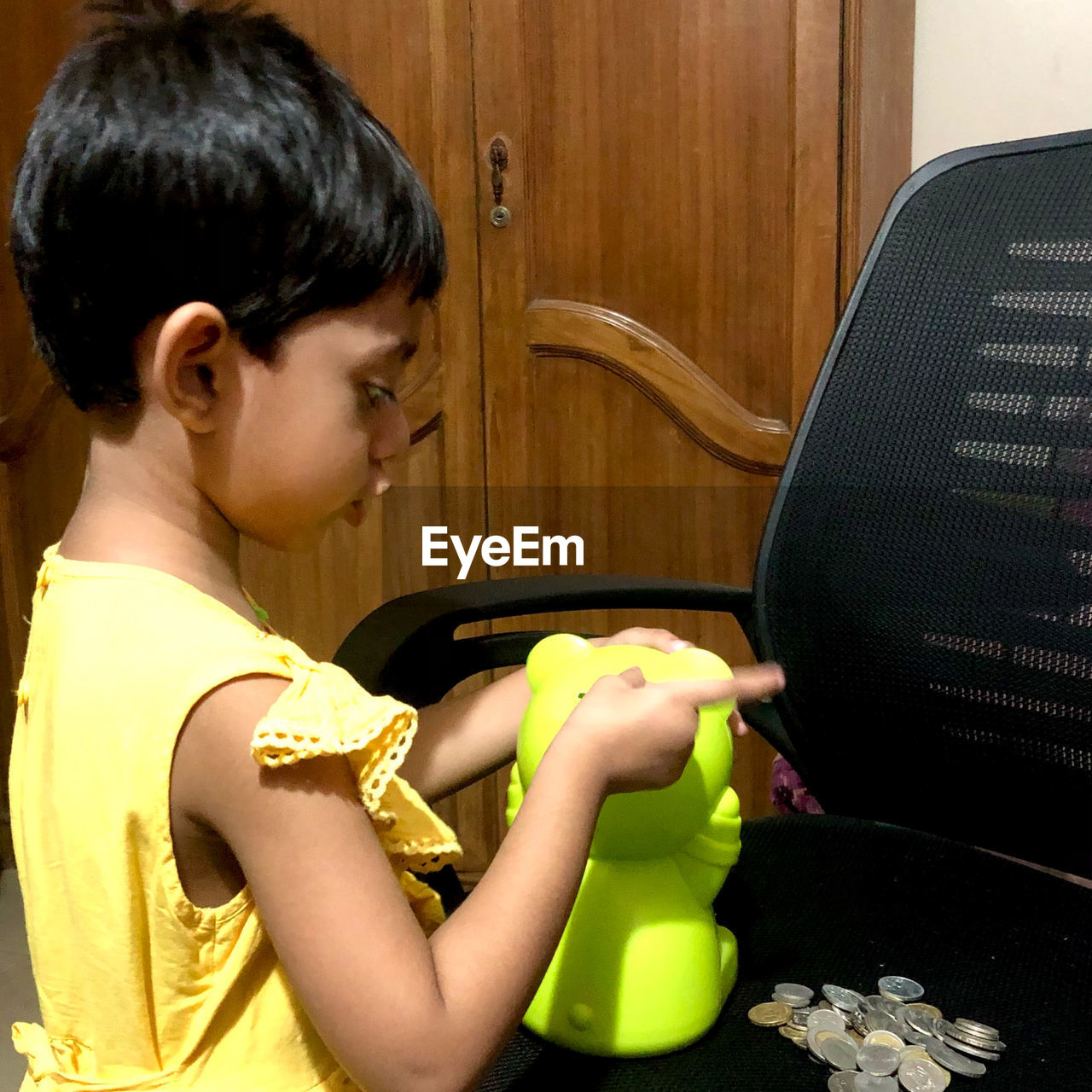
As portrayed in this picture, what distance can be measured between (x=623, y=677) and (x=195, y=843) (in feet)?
0.74

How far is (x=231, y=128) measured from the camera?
0.46 meters

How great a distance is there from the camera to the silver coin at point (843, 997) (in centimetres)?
58

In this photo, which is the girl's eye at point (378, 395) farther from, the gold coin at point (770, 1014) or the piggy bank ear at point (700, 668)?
the gold coin at point (770, 1014)

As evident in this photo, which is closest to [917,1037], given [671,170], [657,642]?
[657,642]

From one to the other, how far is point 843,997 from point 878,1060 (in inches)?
2.0

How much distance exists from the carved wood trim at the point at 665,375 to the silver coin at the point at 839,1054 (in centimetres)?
80

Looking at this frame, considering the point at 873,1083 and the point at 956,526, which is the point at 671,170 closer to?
the point at 956,526

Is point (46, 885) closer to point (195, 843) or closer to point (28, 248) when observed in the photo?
point (195, 843)

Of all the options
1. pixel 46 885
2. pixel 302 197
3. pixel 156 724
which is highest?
pixel 302 197

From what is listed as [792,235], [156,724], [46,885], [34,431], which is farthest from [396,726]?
[34,431]

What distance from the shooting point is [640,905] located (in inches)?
22.3

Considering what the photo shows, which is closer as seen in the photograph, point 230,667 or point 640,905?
point 230,667

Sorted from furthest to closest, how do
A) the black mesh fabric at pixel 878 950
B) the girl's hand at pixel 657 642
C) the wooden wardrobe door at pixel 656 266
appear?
the wooden wardrobe door at pixel 656 266, the girl's hand at pixel 657 642, the black mesh fabric at pixel 878 950

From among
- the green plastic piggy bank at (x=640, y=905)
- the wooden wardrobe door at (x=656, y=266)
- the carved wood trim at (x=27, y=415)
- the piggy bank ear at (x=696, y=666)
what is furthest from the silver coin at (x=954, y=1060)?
the carved wood trim at (x=27, y=415)
